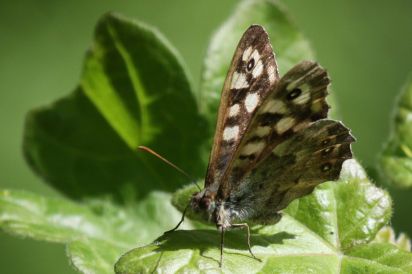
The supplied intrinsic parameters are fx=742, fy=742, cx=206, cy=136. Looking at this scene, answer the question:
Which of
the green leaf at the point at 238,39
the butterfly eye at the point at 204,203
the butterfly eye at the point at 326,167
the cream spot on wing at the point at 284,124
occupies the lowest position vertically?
the butterfly eye at the point at 204,203

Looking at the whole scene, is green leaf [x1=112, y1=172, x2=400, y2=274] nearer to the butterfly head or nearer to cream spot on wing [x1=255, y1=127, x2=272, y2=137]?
the butterfly head

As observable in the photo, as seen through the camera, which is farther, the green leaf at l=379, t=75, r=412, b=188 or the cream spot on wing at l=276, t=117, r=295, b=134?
the green leaf at l=379, t=75, r=412, b=188

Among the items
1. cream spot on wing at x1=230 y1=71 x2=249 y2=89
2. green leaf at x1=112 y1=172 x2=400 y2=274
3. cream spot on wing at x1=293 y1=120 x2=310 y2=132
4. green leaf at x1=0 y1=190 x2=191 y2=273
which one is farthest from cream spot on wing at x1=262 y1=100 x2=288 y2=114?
green leaf at x1=0 y1=190 x2=191 y2=273

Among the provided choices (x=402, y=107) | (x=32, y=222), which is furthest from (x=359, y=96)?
(x=32, y=222)

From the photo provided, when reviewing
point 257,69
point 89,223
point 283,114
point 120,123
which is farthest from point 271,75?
point 89,223

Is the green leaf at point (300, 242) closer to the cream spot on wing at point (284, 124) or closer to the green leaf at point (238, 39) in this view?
the cream spot on wing at point (284, 124)

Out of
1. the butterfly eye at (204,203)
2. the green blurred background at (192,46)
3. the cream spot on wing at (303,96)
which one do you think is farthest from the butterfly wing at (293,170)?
the green blurred background at (192,46)

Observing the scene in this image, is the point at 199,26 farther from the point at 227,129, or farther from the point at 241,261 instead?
the point at 241,261
